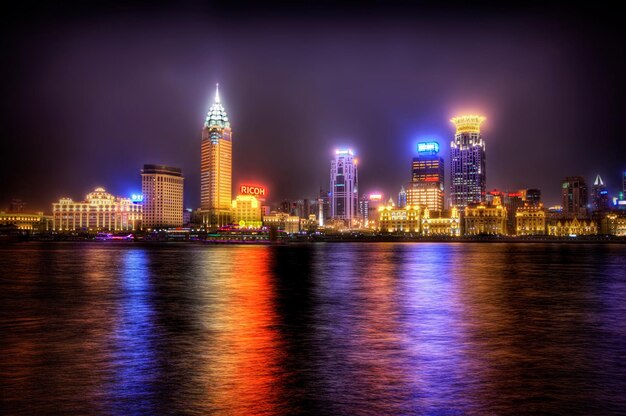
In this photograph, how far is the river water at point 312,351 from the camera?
13086mm

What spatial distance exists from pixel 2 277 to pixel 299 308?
33.7 meters

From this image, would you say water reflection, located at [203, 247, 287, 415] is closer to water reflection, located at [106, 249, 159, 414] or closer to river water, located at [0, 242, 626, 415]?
river water, located at [0, 242, 626, 415]

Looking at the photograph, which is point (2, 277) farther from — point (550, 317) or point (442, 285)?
point (550, 317)

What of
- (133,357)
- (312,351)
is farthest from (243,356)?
(133,357)

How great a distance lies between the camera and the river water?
42.9ft

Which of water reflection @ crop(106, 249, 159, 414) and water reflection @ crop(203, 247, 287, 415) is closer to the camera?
water reflection @ crop(203, 247, 287, 415)

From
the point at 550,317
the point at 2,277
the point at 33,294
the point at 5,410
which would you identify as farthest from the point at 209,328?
the point at 2,277

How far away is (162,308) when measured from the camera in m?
29.9

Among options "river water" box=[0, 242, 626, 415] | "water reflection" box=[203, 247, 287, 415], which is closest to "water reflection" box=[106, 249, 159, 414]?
"river water" box=[0, 242, 626, 415]

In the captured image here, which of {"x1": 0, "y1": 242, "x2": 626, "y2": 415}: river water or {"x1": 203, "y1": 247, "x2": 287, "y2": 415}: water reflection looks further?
{"x1": 0, "y1": 242, "x2": 626, "y2": 415}: river water

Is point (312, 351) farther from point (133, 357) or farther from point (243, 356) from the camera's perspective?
point (133, 357)

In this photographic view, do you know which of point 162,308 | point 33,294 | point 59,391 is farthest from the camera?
point 33,294

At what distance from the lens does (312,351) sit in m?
19.0

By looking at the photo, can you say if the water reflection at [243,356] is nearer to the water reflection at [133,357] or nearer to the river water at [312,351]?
the river water at [312,351]
